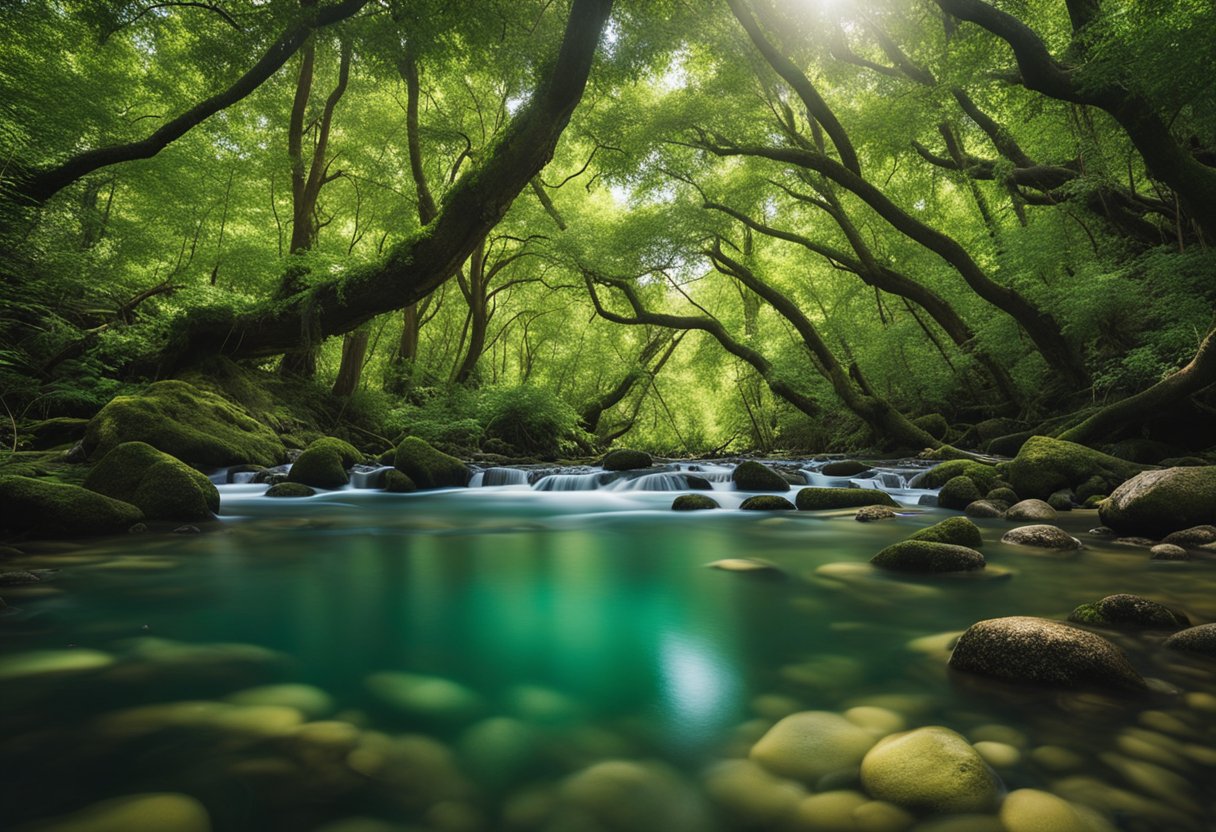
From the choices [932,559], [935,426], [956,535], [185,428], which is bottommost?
[932,559]

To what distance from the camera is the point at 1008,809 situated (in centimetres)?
163

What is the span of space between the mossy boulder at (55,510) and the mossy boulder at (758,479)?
384 inches

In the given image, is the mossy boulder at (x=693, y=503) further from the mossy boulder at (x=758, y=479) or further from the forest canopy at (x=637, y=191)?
the forest canopy at (x=637, y=191)

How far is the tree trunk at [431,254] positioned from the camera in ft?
34.7

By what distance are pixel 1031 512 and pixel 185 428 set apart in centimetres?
1324

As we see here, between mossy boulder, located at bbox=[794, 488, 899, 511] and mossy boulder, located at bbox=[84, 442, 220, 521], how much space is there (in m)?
7.99

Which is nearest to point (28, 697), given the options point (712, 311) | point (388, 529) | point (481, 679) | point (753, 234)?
point (481, 679)

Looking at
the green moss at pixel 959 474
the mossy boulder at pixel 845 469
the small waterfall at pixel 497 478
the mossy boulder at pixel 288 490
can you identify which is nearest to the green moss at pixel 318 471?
the mossy boulder at pixel 288 490

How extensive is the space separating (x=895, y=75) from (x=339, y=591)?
15389 millimetres

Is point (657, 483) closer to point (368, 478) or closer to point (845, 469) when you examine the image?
point (845, 469)

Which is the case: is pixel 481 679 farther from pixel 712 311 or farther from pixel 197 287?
pixel 712 311

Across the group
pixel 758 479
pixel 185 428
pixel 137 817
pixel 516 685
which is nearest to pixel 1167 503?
pixel 516 685

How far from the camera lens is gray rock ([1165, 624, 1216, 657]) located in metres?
2.74

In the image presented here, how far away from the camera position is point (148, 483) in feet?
22.2
